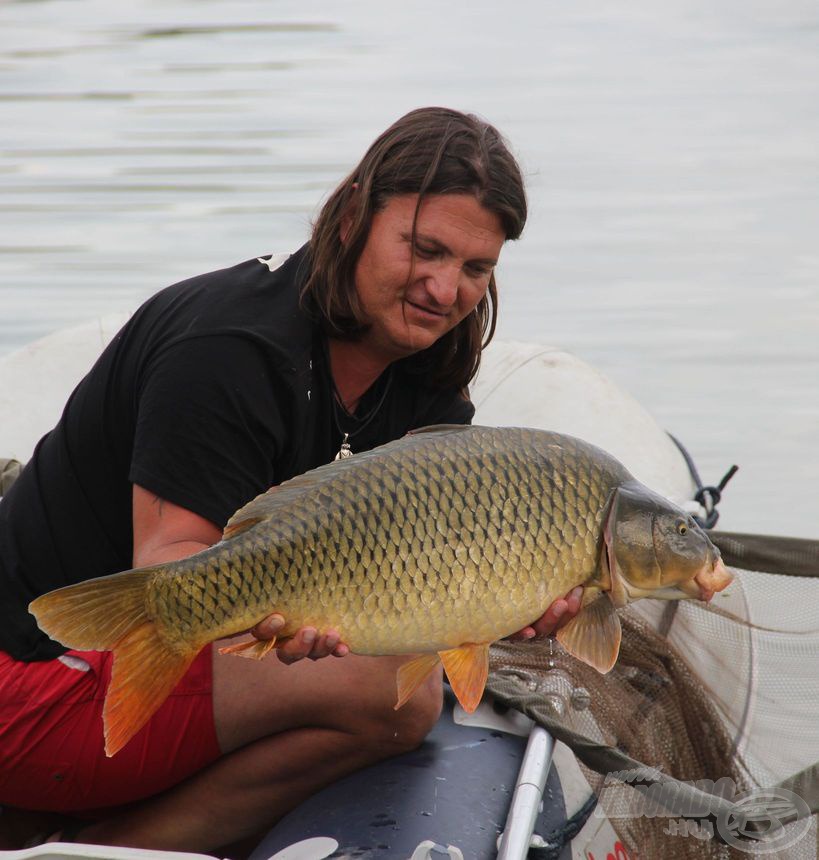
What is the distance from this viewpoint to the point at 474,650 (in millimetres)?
2047

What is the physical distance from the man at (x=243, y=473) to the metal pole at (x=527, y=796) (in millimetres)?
163

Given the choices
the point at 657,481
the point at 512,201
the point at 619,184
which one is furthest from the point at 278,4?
the point at 512,201

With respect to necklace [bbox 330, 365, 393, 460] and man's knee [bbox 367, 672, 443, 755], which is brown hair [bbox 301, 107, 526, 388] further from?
man's knee [bbox 367, 672, 443, 755]

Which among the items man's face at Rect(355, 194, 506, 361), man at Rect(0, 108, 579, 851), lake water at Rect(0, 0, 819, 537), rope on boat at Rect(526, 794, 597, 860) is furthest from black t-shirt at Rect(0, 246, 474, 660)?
lake water at Rect(0, 0, 819, 537)

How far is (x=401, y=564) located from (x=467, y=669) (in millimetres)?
213

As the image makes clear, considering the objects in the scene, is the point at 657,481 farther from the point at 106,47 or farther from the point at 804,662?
the point at 106,47

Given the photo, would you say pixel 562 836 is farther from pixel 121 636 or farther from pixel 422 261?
pixel 422 261

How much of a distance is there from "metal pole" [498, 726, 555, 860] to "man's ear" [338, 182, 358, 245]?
814 millimetres

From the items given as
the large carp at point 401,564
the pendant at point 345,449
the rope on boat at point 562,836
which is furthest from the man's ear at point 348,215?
the rope on boat at point 562,836

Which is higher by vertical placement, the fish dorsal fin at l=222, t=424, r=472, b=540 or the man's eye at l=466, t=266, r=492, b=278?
the man's eye at l=466, t=266, r=492, b=278

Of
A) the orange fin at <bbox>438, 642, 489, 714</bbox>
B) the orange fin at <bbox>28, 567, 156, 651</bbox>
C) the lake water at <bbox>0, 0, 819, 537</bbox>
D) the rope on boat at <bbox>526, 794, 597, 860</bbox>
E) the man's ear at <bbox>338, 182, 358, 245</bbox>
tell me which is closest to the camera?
the orange fin at <bbox>28, 567, 156, 651</bbox>

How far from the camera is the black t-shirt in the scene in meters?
2.12

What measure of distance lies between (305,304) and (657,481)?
5.01 feet

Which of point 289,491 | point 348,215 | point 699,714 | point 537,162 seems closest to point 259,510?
point 289,491
